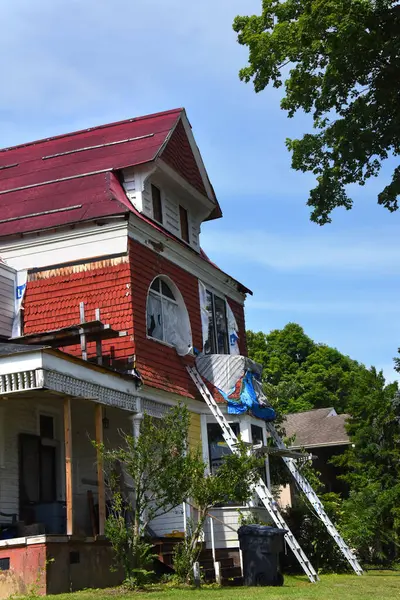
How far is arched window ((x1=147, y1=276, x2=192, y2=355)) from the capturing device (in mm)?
19250

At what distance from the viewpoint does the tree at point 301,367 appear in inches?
2354

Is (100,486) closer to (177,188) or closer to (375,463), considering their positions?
(177,188)

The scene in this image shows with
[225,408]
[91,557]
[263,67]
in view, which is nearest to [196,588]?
[91,557]

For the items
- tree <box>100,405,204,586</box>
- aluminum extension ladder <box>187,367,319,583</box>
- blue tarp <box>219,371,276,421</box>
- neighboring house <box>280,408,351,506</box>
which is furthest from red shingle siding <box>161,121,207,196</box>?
neighboring house <box>280,408,351,506</box>

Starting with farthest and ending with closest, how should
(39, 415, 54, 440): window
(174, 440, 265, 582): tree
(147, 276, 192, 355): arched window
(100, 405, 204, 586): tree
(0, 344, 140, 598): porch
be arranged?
(147, 276, 192, 355): arched window → (39, 415, 54, 440): window → (174, 440, 265, 582): tree → (100, 405, 204, 586): tree → (0, 344, 140, 598): porch

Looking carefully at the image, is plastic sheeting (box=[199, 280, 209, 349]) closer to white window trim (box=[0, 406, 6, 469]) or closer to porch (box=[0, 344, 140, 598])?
porch (box=[0, 344, 140, 598])

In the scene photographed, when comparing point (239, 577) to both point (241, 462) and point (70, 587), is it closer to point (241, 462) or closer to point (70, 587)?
point (241, 462)

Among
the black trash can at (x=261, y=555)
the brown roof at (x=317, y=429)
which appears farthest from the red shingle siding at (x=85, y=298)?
the brown roof at (x=317, y=429)

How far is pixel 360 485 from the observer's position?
25.9 m

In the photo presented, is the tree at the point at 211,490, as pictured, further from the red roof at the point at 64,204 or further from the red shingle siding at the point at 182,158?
the red shingle siding at the point at 182,158

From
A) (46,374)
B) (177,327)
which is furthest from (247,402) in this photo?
(46,374)

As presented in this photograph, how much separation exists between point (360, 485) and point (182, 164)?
A: 12.0 m

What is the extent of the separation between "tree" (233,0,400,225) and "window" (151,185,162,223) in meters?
4.40

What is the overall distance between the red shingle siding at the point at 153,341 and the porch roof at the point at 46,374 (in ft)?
8.37
